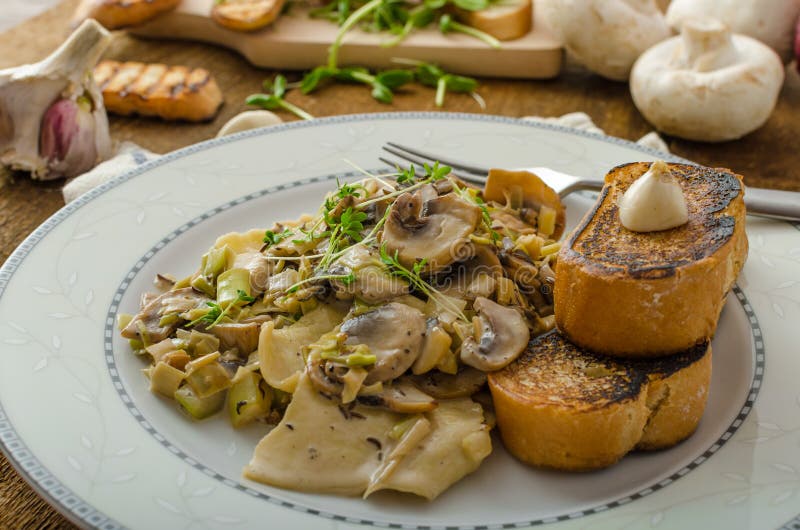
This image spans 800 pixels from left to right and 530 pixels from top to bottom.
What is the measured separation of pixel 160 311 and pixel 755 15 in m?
4.99

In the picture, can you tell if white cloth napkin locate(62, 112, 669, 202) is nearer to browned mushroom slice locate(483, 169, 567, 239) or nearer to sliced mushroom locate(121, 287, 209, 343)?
browned mushroom slice locate(483, 169, 567, 239)

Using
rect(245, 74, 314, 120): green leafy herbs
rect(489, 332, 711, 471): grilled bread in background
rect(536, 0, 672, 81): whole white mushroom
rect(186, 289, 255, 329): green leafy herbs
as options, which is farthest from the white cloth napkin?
rect(489, 332, 711, 471): grilled bread in background

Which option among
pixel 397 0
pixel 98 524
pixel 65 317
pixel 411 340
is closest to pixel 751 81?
pixel 397 0

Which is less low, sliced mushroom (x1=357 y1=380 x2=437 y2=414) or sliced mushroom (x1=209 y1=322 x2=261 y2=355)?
sliced mushroom (x1=357 y1=380 x2=437 y2=414)

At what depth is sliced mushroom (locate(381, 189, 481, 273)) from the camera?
358cm

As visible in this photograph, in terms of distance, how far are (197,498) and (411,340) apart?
0.98m

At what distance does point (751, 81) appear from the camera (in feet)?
18.2

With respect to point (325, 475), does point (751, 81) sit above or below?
above

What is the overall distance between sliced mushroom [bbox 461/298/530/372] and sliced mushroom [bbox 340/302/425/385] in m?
0.21

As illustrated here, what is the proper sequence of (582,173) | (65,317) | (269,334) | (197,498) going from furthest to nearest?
(582,173)
(65,317)
(269,334)
(197,498)

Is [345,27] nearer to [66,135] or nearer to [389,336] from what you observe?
[66,135]

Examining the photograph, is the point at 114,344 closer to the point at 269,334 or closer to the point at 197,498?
the point at 269,334

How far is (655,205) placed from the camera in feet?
11.1

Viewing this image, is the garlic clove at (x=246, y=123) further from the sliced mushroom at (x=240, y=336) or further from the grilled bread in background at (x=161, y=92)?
the sliced mushroom at (x=240, y=336)
